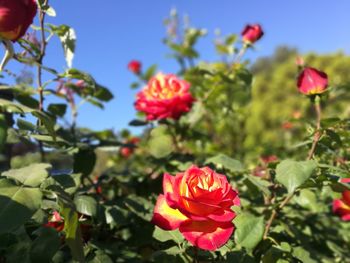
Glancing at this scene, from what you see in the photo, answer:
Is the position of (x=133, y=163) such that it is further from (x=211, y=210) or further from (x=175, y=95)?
(x=211, y=210)

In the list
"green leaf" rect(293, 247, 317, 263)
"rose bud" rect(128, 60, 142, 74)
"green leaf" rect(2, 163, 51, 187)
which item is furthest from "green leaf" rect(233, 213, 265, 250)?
"rose bud" rect(128, 60, 142, 74)

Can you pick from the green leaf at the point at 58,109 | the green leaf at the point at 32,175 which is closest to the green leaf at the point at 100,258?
the green leaf at the point at 32,175

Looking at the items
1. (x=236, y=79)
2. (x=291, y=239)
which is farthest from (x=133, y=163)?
(x=291, y=239)

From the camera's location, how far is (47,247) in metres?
0.76

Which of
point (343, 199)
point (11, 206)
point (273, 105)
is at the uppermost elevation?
point (11, 206)

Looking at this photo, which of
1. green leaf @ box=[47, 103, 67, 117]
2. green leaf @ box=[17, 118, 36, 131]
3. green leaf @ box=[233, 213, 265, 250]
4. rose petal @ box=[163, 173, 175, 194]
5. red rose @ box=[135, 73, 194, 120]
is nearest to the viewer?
rose petal @ box=[163, 173, 175, 194]

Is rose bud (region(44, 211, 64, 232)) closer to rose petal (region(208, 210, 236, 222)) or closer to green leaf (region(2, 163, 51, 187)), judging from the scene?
green leaf (region(2, 163, 51, 187))

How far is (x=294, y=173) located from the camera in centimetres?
89

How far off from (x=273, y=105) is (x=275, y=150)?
13.0m

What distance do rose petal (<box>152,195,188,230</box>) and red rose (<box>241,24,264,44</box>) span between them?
1.23 metres

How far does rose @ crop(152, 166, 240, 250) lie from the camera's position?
2.63 feet

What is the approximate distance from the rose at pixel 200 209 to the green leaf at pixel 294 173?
0.12 meters

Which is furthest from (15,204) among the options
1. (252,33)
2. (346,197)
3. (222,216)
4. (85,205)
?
(252,33)

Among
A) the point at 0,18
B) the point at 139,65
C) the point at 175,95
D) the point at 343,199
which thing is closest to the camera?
the point at 0,18
